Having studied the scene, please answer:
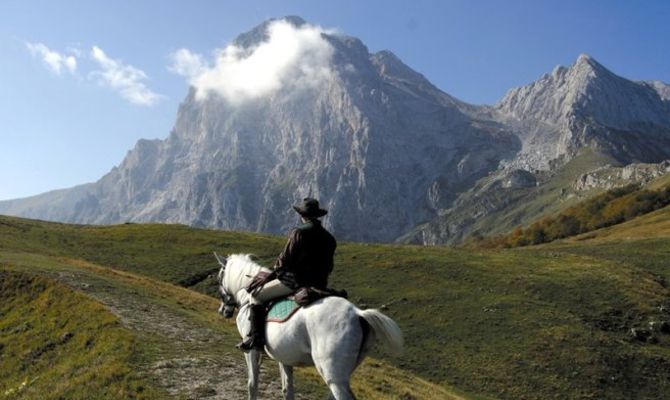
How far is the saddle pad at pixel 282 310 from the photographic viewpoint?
13818 millimetres

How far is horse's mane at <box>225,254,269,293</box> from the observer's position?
54.3 ft

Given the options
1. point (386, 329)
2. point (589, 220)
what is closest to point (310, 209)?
point (386, 329)

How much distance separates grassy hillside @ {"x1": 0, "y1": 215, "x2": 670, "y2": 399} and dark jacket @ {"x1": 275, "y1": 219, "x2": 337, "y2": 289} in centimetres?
659

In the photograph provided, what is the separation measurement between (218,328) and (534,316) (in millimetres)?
29025

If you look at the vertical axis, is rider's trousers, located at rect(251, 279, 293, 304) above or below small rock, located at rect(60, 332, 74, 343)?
above

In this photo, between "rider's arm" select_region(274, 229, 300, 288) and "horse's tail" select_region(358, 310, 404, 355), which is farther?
"rider's arm" select_region(274, 229, 300, 288)

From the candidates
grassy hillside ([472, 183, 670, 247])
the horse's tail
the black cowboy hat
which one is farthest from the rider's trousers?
grassy hillside ([472, 183, 670, 247])

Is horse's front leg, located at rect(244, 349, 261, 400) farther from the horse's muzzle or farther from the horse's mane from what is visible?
the horse's muzzle

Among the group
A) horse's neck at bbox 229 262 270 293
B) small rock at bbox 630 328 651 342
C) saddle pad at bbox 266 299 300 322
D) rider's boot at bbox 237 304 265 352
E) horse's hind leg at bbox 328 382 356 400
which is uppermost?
horse's neck at bbox 229 262 270 293

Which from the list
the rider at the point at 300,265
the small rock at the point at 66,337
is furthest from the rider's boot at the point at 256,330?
the small rock at the point at 66,337

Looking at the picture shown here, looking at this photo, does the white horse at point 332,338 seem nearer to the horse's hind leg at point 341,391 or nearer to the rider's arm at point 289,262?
the horse's hind leg at point 341,391

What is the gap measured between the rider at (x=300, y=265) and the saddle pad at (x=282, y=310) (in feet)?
0.81

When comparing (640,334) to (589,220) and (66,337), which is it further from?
(589,220)

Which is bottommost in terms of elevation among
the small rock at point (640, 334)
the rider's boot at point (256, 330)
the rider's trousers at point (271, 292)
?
the small rock at point (640, 334)
